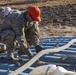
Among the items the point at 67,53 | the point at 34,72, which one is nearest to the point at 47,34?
the point at 67,53

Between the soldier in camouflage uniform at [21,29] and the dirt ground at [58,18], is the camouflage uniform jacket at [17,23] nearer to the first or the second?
the soldier in camouflage uniform at [21,29]

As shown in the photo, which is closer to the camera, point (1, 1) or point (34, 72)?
point (34, 72)

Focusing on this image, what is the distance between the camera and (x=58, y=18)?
15594 mm

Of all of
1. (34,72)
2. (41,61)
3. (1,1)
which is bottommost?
(1,1)

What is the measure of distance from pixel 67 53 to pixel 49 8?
1131cm

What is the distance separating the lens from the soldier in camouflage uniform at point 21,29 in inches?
245

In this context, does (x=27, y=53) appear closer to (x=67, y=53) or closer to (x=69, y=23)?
(x=67, y=53)

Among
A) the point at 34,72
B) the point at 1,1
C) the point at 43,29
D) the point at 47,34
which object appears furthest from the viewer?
the point at 1,1

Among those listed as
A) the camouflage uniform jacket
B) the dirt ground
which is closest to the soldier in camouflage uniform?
the camouflage uniform jacket

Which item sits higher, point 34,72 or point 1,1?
point 34,72

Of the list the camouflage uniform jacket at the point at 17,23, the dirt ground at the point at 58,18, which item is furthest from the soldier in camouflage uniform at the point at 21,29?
the dirt ground at the point at 58,18

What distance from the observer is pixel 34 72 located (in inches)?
148

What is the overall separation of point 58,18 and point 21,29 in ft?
30.5

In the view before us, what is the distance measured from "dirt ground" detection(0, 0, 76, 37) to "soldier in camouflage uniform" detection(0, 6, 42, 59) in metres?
5.91
